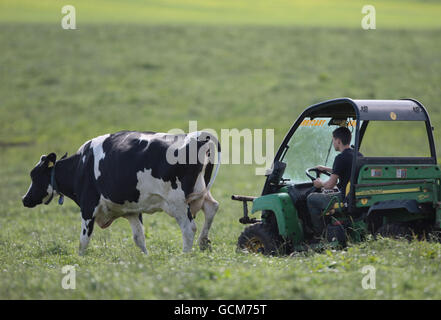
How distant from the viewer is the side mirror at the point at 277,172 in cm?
903

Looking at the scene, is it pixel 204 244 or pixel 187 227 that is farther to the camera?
pixel 204 244

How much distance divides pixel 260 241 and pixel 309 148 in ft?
5.85

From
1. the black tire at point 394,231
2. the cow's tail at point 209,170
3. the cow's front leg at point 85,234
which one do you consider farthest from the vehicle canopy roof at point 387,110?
the cow's front leg at point 85,234

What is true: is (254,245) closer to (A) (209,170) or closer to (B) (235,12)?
(A) (209,170)

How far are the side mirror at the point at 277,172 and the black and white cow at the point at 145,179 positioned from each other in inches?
42.1

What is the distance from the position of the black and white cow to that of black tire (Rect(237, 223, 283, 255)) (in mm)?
894

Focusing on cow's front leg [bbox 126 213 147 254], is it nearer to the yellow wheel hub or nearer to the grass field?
the grass field

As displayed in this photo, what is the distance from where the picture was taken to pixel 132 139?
1023 cm

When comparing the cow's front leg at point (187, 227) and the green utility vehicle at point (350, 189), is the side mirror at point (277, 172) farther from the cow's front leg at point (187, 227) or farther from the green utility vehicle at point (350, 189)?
the cow's front leg at point (187, 227)

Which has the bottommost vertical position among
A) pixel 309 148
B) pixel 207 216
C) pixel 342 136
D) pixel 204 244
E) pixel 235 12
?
pixel 204 244

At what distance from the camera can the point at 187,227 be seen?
954cm

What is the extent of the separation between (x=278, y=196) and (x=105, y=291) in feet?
10.5

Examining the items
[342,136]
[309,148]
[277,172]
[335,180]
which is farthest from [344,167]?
[309,148]

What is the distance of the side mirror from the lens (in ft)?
29.6
